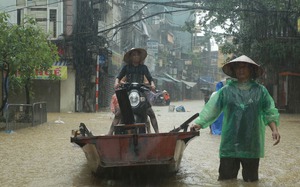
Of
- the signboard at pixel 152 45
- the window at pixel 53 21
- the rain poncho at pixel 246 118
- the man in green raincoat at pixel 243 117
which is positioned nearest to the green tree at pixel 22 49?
the man in green raincoat at pixel 243 117

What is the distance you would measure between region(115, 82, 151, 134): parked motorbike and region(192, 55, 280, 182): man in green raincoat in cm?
102

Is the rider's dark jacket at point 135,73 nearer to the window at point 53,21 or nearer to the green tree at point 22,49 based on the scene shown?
the green tree at point 22,49

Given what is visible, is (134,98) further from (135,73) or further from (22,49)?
(22,49)

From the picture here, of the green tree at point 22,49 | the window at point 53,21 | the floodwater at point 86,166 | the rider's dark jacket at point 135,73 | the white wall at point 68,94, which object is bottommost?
the floodwater at point 86,166

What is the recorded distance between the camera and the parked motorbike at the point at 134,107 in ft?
17.3

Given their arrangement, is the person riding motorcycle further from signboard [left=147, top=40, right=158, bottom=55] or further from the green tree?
signboard [left=147, top=40, right=158, bottom=55]

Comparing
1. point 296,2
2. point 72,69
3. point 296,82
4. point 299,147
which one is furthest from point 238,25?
point 299,147

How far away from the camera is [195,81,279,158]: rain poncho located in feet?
14.5

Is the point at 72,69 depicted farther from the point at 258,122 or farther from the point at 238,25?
the point at 258,122

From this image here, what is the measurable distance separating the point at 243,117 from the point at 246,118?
0.11ft

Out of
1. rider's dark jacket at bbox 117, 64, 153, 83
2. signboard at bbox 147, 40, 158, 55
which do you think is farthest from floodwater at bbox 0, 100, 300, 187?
signboard at bbox 147, 40, 158, 55

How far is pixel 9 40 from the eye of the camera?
37.6 feet

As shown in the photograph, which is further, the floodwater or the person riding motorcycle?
the person riding motorcycle

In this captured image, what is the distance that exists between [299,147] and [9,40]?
8050mm
